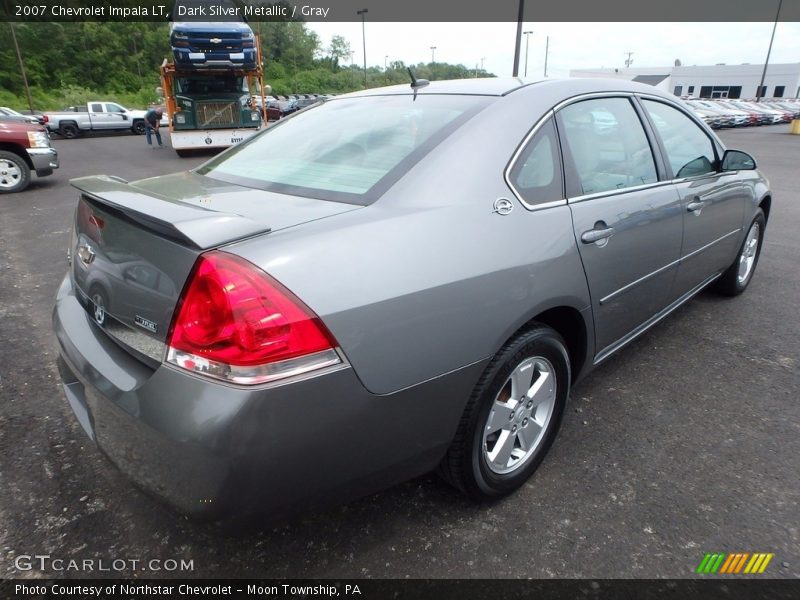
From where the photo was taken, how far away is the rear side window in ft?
6.60

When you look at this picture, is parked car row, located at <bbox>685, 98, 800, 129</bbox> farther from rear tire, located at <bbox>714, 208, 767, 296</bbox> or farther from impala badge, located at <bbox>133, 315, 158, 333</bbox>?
impala badge, located at <bbox>133, 315, 158, 333</bbox>

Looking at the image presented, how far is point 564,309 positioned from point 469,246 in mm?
678

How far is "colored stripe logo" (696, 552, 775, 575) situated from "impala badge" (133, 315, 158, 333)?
75.6 inches

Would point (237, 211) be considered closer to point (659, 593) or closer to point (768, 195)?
point (659, 593)

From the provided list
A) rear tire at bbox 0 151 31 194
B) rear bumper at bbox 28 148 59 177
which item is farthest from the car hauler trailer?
rear tire at bbox 0 151 31 194

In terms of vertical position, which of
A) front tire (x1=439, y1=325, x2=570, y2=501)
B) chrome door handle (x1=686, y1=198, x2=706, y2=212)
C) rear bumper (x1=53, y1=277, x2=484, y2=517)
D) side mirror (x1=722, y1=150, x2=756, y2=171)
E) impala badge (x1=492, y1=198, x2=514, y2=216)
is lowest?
front tire (x1=439, y1=325, x2=570, y2=501)

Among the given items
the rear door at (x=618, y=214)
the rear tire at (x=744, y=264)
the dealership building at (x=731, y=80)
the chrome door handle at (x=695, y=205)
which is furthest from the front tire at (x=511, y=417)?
the dealership building at (x=731, y=80)

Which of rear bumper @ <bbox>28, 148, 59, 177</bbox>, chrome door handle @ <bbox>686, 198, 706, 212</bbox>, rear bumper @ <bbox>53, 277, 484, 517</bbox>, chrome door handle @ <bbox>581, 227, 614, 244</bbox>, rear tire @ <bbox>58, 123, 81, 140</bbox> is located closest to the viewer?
rear bumper @ <bbox>53, 277, 484, 517</bbox>

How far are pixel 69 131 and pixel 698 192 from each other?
97.6 ft

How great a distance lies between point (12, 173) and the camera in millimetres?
8984

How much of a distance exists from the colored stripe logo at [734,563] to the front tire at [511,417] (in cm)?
67

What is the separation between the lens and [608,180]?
246cm

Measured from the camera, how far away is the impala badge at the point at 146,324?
1511 mm

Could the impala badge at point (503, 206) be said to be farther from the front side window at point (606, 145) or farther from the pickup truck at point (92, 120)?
the pickup truck at point (92, 120)
